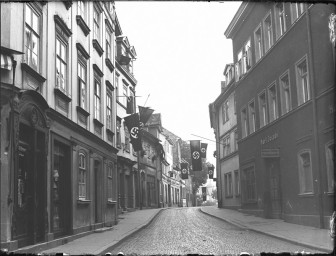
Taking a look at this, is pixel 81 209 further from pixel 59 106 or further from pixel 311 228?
pixel 311 228

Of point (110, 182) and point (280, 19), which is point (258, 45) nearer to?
point (280, 19)

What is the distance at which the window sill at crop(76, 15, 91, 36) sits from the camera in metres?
12.8

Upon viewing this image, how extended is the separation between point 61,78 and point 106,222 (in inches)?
239

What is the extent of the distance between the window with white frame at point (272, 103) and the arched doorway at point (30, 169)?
4280 mm

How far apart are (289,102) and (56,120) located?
5.11 metres

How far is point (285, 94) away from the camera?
8.61 meters

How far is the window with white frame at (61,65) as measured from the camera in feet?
36.0

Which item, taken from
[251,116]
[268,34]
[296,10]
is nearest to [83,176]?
[251,116]

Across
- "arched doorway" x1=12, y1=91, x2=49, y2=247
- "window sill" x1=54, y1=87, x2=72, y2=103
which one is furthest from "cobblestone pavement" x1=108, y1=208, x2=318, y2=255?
"window sill" x1=54, y1=87, x2=72, y2=103

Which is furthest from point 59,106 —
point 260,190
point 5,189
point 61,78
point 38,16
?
point 260,190

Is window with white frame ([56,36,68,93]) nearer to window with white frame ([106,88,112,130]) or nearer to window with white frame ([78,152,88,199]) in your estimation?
window with white frame ([78,152,88,199])

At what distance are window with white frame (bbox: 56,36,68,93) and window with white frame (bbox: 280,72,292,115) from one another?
5.12m

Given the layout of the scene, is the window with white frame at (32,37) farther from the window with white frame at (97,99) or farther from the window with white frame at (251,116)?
the window with white frame at (97,99)

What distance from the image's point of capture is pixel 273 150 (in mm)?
7941
